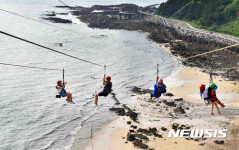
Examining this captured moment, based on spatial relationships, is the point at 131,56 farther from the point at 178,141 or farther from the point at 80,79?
the point at 178,141

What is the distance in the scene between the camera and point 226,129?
2000 centimetres

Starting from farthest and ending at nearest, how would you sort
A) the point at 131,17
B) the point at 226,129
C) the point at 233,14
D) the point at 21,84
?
the point at 131,17 < the point at 233,14 < the point at 21,84 < the point at 226,129

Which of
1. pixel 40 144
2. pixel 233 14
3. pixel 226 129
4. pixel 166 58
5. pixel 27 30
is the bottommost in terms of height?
pixel 40 144

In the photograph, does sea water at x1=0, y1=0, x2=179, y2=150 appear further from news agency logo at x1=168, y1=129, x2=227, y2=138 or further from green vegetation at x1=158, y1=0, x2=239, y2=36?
green vegetation at x1=158, y1=0, x2=239, y2=36

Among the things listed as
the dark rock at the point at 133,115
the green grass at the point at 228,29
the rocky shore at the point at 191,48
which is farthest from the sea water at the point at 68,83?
the green grass at the point at 228,29

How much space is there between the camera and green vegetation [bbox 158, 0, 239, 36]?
6891cm

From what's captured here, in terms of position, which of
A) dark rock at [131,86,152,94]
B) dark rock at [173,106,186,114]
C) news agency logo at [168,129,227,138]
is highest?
dark rock at [131,86,152,94]

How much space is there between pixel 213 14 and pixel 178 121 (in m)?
63.9

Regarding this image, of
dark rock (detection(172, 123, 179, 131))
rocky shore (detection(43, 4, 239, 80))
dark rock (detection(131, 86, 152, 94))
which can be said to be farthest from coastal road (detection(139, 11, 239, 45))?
dark rock (detection(172, 123, 179, 131))

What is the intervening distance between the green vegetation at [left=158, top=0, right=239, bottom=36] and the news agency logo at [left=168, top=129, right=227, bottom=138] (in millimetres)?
48026

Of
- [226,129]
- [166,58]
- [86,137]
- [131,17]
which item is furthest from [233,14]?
[86,137]

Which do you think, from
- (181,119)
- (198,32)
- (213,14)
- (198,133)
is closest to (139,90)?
(181,119)

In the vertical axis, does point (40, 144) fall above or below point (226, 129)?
below

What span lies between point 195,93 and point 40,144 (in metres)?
19.8
